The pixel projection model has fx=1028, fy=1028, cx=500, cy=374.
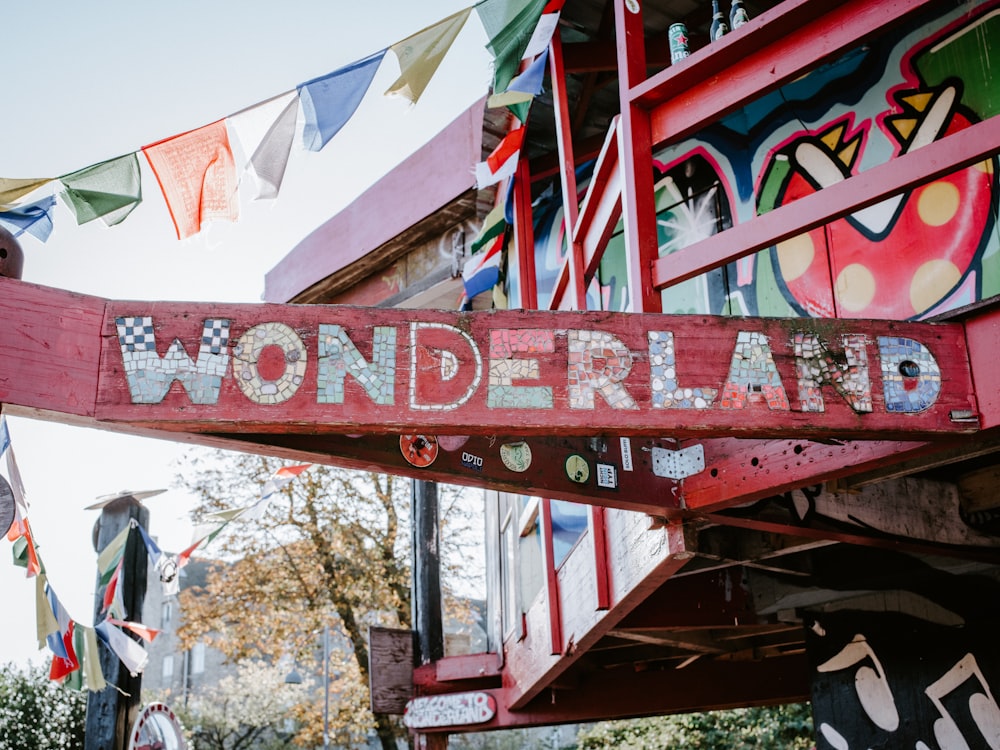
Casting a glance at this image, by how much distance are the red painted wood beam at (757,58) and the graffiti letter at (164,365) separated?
78.7 inches

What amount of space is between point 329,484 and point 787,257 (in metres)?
13.9

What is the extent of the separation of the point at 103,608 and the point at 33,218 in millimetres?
3360

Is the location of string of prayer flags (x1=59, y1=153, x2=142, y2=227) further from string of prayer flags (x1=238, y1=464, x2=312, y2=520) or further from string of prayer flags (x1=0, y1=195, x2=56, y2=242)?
string of prayer flags (x1=238, y1=464, x2=312, y2=520)

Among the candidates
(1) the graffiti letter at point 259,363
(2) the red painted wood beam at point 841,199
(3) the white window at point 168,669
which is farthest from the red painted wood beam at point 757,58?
(3) the white window at point 168,669

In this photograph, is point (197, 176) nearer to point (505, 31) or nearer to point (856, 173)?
point (505, 31)

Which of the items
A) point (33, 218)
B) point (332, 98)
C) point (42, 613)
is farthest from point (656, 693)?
point (33, 218)

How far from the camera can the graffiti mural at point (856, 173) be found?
16.2ft

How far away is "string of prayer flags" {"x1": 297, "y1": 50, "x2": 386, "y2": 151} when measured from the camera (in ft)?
15.2

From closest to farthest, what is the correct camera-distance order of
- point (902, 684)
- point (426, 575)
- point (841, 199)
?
point (841, 199) → point (902, 684) → point (426, 575)

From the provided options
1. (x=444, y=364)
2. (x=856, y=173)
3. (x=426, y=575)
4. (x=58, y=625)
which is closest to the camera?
(x=444, y=364)

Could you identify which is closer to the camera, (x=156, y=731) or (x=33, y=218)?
(x=33, y=218)

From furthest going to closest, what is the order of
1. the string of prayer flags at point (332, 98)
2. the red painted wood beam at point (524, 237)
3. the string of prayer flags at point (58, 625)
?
the red painted wood beam at point (524, 237) → the string of prayer flags at point (58, 625) → the string of prayer flags at point (332, 98)

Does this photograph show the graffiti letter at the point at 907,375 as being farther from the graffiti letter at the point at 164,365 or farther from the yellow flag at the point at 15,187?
the yellow flag at the point at 15,187

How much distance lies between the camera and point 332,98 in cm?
467
